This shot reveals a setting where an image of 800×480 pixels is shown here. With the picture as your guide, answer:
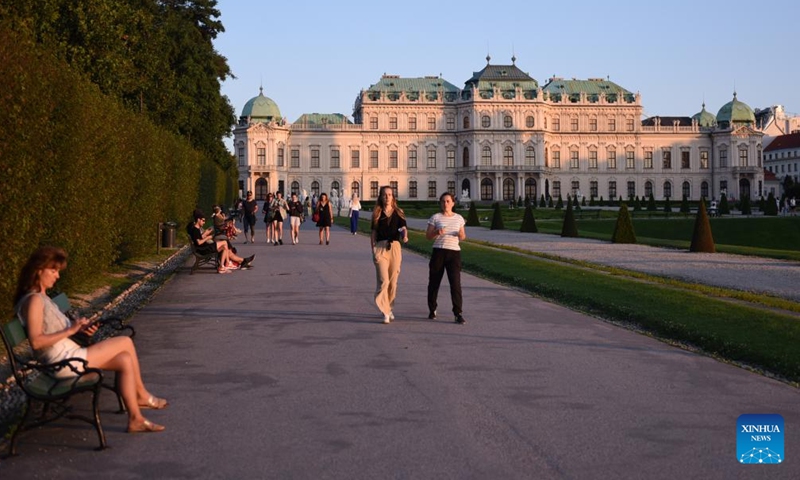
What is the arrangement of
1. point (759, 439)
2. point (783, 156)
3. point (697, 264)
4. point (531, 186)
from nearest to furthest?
point (759, 439), point (697, 264), point (531, 186), point (783, 156)

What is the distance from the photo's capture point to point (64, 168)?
11.6m

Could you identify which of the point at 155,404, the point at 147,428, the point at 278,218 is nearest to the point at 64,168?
the point at 155,404

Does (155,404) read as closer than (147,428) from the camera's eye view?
No

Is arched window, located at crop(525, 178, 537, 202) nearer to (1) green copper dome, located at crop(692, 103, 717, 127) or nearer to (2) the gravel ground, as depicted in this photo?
(1) green copper dome, located at crop(692, 103, 717, 127)

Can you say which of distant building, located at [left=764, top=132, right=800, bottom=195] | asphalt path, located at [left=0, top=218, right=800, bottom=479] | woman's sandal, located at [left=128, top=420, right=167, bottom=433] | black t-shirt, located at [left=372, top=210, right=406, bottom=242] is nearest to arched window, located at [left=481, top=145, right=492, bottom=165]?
distant building, located at [left=764, top=132, right=800, bottom=195]

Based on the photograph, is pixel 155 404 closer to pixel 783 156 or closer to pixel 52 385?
pixel 52 385

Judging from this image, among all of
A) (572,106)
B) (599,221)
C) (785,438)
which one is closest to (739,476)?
(785,438)

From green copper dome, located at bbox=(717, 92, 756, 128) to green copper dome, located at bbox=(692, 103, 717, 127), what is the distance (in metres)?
1.66

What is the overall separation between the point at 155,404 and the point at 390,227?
5000 millimetres

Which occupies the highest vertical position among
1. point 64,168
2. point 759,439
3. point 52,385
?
point 64,168

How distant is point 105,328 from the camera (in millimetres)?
10250

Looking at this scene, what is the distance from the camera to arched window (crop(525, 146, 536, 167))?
97250 mm

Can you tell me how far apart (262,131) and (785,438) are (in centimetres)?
9213

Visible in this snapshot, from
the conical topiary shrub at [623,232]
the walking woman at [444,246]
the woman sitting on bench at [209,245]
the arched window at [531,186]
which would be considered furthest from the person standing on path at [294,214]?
the arched window at [531,186]
